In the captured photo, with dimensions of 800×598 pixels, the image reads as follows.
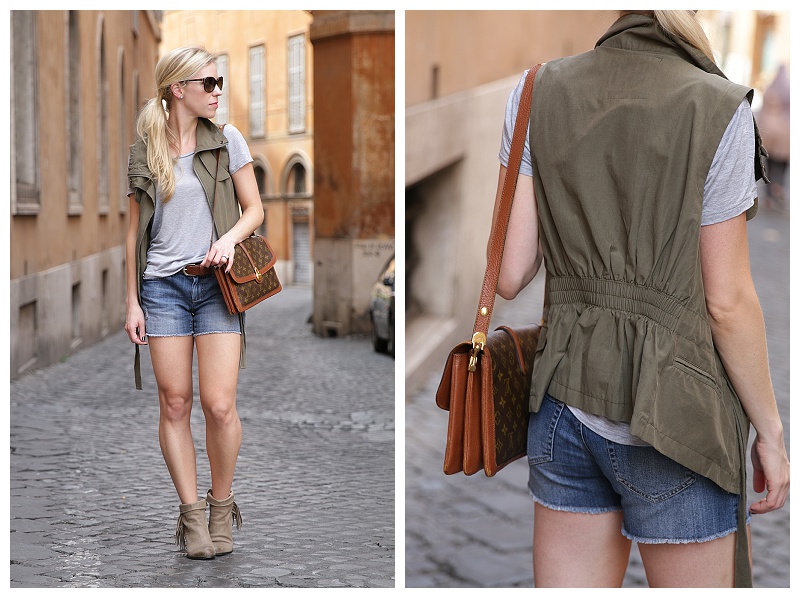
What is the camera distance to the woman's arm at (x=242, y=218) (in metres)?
3.02

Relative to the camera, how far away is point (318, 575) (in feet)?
10.2

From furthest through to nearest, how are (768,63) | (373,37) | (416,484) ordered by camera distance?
(768,63), (373,37), (416,484)

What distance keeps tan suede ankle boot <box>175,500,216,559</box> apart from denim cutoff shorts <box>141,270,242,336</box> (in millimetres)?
540

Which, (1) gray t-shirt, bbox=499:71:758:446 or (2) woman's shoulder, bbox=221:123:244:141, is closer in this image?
(1) gray t-shirt, bbox=499:71:758:446

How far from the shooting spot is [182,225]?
10.0 feet

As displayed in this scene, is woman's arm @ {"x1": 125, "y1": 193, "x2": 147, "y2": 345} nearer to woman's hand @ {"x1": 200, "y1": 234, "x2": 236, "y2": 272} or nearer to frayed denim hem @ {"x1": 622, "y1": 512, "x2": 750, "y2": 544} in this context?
woman's hand @ {"x1": 200, "y1": 234, "x2": 236, "y2": 272}

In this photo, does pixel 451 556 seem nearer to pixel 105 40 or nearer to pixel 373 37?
pixel 105 40

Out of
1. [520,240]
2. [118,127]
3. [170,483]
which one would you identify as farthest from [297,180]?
[520,240]

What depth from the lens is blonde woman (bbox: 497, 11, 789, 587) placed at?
1.98m

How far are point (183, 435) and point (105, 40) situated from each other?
1583mm

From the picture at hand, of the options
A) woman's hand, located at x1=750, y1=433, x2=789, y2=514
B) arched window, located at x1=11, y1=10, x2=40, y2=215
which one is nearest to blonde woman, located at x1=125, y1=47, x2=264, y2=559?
woman's hand, located at x1=750, y1=433, x2=789, y2=514

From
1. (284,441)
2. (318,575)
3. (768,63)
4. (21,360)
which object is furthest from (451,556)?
(768,63)

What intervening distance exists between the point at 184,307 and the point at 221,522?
2.26 feet

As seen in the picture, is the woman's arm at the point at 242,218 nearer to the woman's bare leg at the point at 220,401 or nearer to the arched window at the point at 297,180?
the woman's bare leg at the point at 220,401
